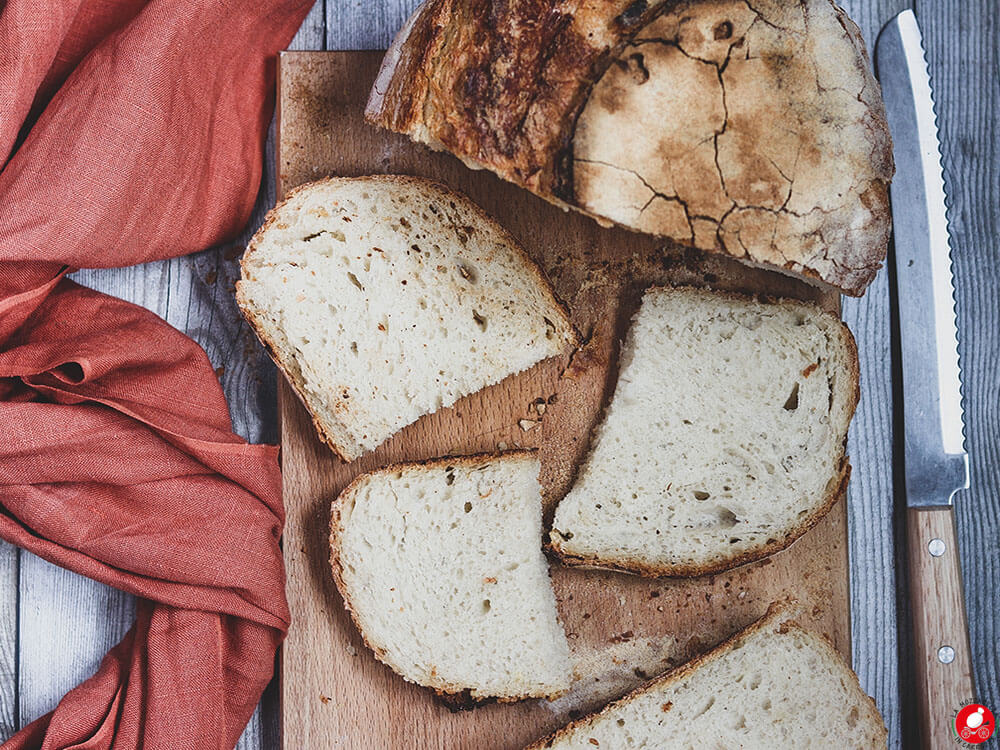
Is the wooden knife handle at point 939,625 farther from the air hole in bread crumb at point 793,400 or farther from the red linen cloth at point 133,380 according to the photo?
the red linen cloth at point 133,380

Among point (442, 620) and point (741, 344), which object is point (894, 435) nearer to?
point (741, 344)

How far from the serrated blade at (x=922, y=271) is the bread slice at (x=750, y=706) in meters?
0.52

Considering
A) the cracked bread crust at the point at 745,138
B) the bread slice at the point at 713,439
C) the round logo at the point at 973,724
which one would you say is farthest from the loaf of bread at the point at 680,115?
the round logo at the point at 973,724

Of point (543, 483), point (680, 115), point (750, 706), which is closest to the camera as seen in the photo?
point (680, 115)

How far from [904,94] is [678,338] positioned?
87 cm

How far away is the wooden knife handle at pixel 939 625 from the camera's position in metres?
2.31

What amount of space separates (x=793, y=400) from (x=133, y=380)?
1.77 metres

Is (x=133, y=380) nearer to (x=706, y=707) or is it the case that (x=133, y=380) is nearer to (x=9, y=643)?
(x=9, y=643)

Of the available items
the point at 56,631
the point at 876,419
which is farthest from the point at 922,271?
the point at 56,631

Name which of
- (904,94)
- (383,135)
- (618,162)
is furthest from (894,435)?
(383,135)

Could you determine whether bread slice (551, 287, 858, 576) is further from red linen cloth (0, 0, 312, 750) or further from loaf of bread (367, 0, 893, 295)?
red linen cloth (0, 0, 312, 750)

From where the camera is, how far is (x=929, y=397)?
2.32m

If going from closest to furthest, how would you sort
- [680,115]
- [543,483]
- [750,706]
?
[680,115] < [750,706] < [543,483]

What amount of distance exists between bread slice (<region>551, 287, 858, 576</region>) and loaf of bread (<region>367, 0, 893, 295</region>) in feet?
1.19
